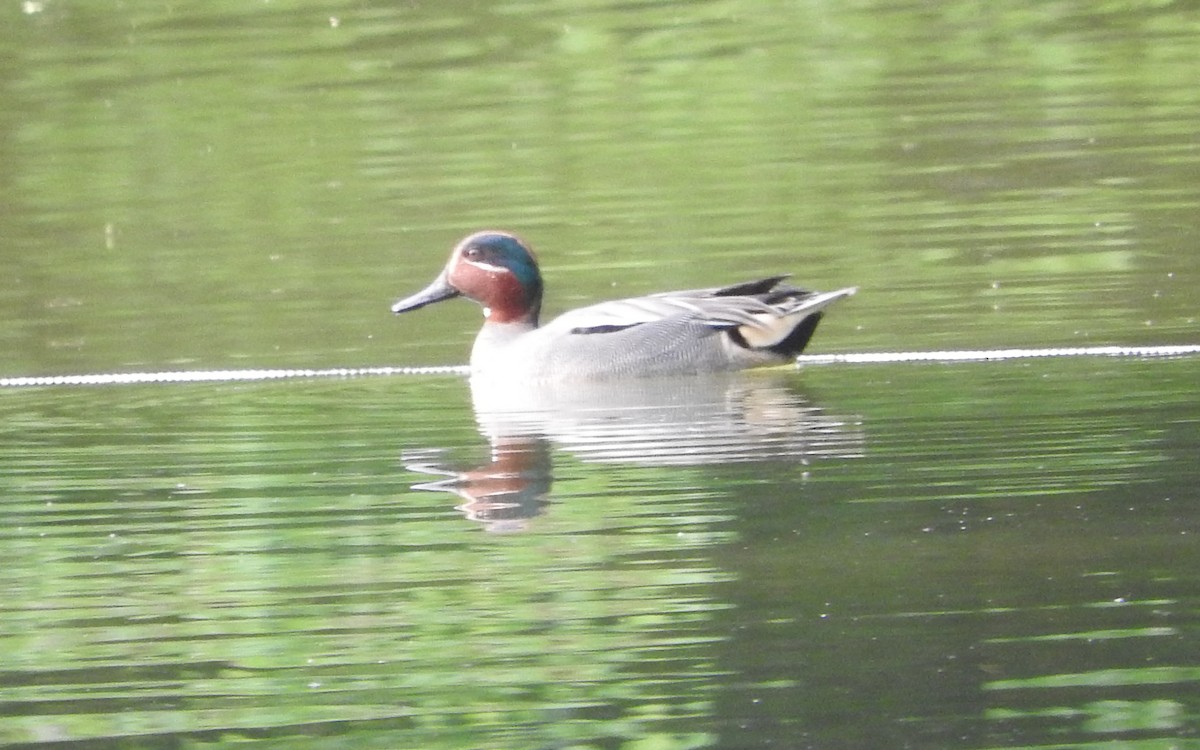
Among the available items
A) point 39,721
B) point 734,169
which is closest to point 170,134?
point 734,169

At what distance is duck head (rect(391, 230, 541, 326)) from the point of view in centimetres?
1179

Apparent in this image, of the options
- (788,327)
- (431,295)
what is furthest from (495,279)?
(788,327)

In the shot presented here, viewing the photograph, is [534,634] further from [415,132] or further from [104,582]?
[415,132]

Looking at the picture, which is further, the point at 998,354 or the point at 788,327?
the point at 788,327

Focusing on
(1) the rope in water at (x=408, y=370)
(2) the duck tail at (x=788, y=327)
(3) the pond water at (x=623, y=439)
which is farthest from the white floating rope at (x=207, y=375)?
(2) the duck tail at (x=788, y=327)

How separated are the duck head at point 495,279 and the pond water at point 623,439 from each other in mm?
302

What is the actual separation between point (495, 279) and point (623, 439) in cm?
281

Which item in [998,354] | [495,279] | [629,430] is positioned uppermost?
[495,279]

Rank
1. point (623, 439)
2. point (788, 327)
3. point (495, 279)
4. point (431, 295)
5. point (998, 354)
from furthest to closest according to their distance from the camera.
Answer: point (431, 295) < point (495, 279) < point (788, 327) < point (998, 354) < point (623, 439)

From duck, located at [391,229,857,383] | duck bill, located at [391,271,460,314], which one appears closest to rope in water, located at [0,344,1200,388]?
duck, located at [391,229,857,383]

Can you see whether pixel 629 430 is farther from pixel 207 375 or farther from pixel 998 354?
pixel 207 375

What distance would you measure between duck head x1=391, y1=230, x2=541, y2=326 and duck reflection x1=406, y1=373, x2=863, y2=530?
0.96 metres

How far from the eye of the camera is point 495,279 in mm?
11852

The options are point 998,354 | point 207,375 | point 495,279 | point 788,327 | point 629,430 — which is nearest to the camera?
point 629,430
